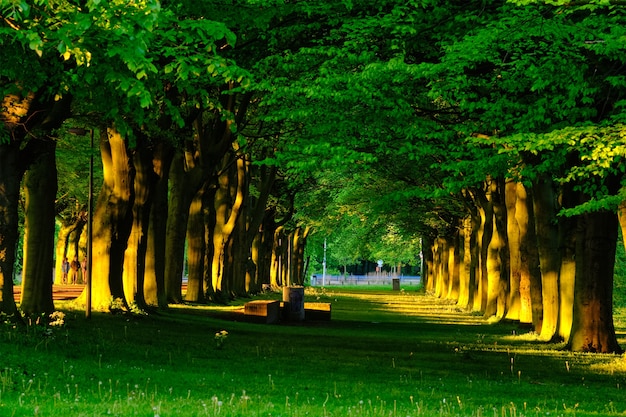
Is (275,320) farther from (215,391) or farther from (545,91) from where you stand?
(215,391)

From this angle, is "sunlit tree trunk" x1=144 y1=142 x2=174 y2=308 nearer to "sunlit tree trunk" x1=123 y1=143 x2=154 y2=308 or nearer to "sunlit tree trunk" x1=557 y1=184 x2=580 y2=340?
"sunlit tree trunk" x1=123 y1=143 x2=154 y2=308

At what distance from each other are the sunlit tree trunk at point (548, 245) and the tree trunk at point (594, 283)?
3431mm

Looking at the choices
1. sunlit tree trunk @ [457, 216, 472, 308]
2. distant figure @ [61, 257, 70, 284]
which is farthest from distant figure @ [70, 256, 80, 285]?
sunlit tree trunk @ [457, 216, 472, 308]

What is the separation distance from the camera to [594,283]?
23.3 m

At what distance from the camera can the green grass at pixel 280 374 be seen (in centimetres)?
1172

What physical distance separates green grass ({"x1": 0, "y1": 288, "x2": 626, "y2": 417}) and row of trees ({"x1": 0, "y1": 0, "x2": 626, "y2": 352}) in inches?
97.1

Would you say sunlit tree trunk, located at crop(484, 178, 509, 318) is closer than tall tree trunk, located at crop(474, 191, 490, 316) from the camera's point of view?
Yes

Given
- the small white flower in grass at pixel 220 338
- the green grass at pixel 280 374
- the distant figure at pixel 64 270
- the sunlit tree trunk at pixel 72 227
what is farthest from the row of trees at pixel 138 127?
the distant figure at pixel 64 270

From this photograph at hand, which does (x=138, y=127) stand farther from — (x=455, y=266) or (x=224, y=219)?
(x=455, y=266)

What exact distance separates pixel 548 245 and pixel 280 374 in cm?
1255

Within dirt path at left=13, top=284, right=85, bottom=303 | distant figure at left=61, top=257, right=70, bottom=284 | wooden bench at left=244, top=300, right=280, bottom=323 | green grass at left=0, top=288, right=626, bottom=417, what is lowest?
green grass at left=0, top=288, right=626, bottom=417

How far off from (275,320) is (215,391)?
21984mm

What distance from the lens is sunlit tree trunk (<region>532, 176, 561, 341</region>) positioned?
90.1 feet

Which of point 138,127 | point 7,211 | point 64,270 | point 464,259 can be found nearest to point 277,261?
point 64,270
